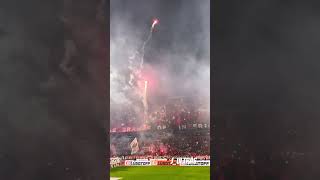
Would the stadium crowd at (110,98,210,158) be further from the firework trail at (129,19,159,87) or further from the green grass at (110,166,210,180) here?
the firework trail at (129,19,159,87)

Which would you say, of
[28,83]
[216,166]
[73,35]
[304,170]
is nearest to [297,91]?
[304,170]

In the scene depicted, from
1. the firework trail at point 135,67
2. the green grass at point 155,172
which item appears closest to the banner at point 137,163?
the green grass at point 155,172

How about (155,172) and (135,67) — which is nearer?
(155,172)

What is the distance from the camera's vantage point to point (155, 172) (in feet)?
13.1

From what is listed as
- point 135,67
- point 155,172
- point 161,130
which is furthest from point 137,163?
point 135,67

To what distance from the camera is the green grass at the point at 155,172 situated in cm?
392

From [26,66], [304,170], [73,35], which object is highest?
[73,35]

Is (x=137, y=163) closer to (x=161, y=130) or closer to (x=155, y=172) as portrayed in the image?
(x=155, y=172)

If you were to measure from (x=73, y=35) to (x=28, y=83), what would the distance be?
2.04ft

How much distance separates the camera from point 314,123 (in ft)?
11.4

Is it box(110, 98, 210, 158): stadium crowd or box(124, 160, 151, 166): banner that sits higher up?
box(110, 98, 210, 158): stadium crowd

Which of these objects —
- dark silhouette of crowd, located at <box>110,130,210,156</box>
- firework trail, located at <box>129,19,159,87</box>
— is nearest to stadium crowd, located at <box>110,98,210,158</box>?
dark silhouette of crowd, located at <box>110,130,210,156</box>

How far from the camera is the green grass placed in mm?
3920

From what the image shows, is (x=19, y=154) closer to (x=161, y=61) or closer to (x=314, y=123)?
(x=161, y=61)
